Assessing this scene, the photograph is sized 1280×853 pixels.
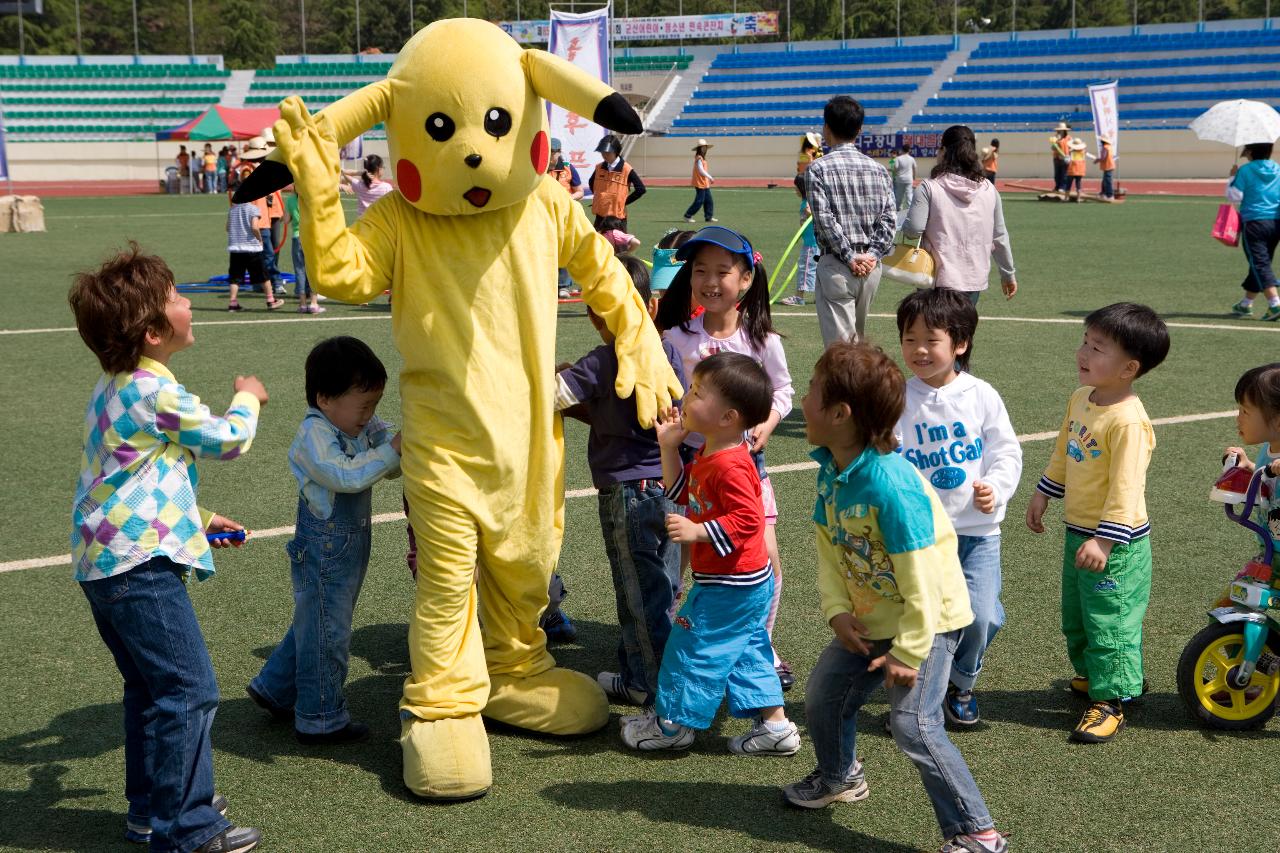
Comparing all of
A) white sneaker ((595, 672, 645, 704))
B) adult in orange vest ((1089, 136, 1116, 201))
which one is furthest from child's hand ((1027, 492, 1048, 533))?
adult in orange vest ((1089, 136, 1116, 201))

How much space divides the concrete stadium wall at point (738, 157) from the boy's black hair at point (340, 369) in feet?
114

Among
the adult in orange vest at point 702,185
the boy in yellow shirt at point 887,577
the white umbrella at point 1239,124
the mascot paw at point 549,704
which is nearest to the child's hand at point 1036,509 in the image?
the boy in yellow shirt at point 887,577

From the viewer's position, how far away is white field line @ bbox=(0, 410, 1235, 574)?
19.6 ft

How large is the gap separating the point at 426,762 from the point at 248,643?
1.49 m

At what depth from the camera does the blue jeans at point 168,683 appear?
11.3ft

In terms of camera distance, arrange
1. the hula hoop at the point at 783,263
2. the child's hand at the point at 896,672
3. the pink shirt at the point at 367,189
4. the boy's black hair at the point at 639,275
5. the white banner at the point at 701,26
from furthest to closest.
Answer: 1. the white banner at the point at 701,26
2. the pink shirt at the point at 367,189
3. the hula hoop at the point at 783,263
4. the boy's black hair at the point at 639,275
5. the child's hand at the point at 896,672

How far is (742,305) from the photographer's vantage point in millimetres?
4781

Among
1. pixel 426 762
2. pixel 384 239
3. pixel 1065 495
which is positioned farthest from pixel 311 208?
pixel 1065 495

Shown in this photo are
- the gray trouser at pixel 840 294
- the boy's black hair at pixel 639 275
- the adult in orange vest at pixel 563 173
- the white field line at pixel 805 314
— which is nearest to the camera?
the boy's black hair at pixel 639 275

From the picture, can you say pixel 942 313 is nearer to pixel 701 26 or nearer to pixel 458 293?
pixel 458 293

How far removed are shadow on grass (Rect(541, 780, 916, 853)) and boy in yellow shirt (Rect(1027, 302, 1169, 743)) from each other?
106 cm

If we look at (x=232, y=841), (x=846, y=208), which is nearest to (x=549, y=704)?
(x=232, y=841)

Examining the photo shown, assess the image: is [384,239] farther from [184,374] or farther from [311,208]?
[184,374]

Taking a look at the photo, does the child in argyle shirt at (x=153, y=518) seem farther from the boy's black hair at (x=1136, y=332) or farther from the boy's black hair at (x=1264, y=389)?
the boy's black hair at (x=1264, y=389)
